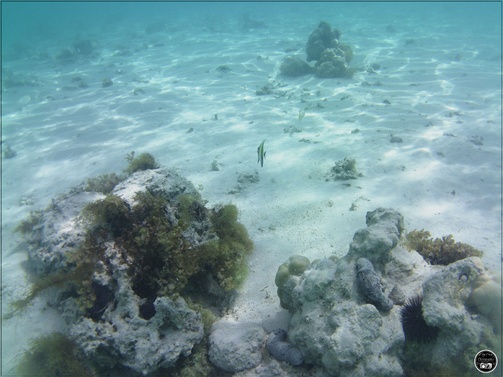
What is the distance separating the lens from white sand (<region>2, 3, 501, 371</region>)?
18.1 feet

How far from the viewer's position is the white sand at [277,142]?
5512 millimetres

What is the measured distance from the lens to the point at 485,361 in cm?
306

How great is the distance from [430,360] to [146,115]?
1213cm

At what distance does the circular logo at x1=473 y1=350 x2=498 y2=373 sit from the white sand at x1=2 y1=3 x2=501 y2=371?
212 cm

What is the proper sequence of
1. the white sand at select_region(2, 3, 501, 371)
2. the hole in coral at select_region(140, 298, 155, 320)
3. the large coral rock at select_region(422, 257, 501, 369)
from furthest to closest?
the white sand at select_region(2, 3, 501, 371) < the hole in coral at select_region(140, 298, 155, 320) < the large coral rock at select_region(422, 257, 501, 369)

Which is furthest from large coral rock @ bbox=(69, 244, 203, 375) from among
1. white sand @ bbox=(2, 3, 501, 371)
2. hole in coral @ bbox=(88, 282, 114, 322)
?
white sand @ bbox=(2, 3, 501, 371)

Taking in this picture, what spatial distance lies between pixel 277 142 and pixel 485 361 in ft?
23.3

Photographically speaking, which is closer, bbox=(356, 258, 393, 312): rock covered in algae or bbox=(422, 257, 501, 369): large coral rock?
bbox=(422, 257, 501, 369): large coral rock

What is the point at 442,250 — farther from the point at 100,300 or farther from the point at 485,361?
the point at 100,300

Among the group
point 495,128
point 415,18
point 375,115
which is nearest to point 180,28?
point 415,18

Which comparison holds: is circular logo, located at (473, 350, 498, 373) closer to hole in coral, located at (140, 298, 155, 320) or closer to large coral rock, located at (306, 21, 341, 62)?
hole in coral, located at (140, 298, 155, 320)

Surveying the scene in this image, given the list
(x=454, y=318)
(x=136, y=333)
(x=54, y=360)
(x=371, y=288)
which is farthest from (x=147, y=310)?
(x=454, y=318)

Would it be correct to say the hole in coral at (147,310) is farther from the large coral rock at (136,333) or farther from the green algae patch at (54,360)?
the green algae patch at (54,360)

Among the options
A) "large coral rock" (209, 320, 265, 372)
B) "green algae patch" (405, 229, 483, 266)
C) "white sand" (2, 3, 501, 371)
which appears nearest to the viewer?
"large coral rock" (209, 320, 265, 372)
